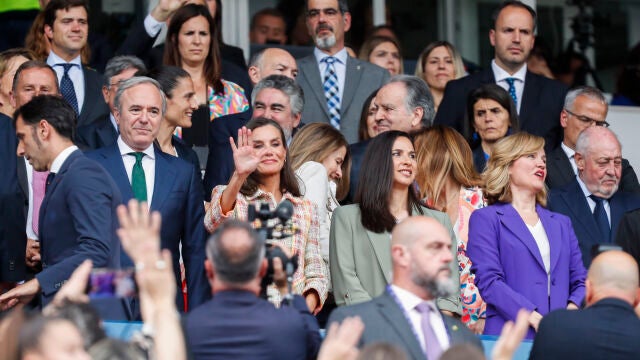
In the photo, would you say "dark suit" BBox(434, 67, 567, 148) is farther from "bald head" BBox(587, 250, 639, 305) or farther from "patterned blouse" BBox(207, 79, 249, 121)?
"bald head" BBox(587, 250, 639, 305)

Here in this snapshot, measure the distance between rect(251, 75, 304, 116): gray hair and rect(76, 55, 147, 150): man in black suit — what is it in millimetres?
820

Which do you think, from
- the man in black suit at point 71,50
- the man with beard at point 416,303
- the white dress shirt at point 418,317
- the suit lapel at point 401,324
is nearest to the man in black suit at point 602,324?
the man with beard at point 416,303

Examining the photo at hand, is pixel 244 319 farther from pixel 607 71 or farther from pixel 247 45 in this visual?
pixel 607 71

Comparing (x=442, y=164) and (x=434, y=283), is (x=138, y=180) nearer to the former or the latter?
(x=442, y=164)

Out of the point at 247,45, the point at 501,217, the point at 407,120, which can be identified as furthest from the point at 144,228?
the point at 247,45

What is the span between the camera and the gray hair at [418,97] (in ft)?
32.5

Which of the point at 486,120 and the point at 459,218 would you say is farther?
the point at 486,120

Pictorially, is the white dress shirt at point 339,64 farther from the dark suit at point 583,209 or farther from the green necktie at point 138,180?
the green necktie at point 138,180

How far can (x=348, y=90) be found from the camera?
11.0m

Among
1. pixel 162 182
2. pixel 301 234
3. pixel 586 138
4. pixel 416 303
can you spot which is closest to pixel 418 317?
pixel 416 303

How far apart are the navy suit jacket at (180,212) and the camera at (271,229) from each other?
1.42 m

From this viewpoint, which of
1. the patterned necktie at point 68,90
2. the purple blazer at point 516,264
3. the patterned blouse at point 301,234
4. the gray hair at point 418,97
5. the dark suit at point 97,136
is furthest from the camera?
the patterned necktie at point 68,90

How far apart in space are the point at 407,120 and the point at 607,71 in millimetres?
5141

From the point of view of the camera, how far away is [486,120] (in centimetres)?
1013
